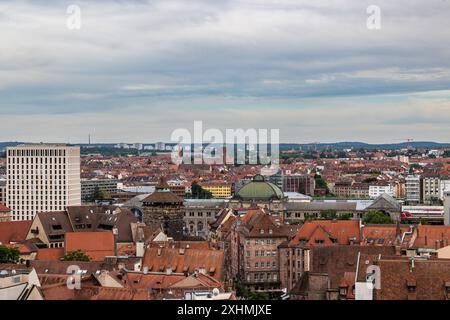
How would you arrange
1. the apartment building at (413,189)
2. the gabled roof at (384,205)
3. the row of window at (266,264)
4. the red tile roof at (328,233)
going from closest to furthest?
the red tile roof at (328,233)
the row of window at (266,264)
the gabled roof at (384,205)
the apartment building at (413,189)

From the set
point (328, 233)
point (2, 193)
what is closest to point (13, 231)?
point (328, 233)

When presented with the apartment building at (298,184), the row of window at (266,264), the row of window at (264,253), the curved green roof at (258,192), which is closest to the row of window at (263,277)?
the row of window at (266,264)

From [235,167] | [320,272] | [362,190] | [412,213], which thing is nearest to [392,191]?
[362,190]

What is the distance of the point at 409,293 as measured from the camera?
26.1 meters

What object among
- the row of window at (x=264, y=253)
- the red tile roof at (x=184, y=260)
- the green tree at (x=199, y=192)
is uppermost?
the red tile roof at (x=184, y=260)

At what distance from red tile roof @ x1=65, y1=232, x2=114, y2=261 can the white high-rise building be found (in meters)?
53.8

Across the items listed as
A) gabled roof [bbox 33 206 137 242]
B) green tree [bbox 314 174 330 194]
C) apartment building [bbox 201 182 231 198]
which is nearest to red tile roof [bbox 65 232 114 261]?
gabled roof [bbox 33 206 137 242]

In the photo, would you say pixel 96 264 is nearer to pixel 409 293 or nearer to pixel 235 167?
pixel 409 293

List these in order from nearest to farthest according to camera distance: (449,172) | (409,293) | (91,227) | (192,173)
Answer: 1. (409,293)
2. (91,227)
3. (449,172)
4. (192,173)

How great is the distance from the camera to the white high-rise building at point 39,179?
105 m

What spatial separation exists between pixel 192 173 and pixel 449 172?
46.8m

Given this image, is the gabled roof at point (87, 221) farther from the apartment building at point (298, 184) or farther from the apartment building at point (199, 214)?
the apartment building at point (298, 184)

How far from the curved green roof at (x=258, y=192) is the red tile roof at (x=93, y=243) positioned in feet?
142

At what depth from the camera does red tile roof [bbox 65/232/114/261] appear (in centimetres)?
5103
